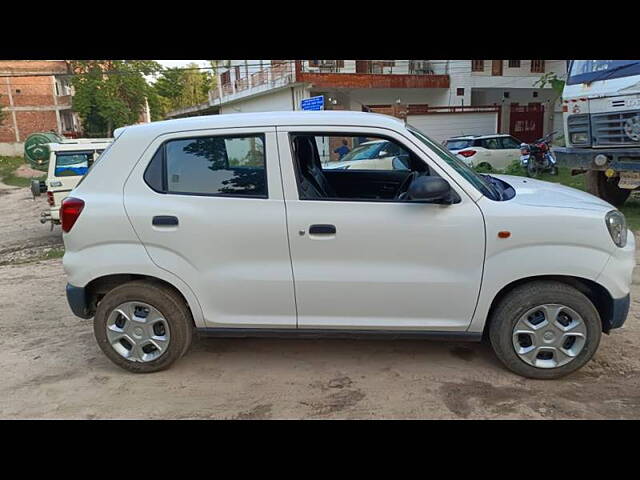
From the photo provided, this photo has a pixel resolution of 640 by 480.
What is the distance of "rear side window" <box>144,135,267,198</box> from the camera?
3.27m

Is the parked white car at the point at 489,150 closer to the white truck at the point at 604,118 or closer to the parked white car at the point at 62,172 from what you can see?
the white truck at the point at 604,118

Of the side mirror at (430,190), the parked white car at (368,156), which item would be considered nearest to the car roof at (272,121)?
the side mirror at (430,190)

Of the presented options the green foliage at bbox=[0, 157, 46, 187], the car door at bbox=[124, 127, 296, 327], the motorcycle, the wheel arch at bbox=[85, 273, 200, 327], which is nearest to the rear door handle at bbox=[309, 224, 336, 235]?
the car door at bbox=[124, 127, 296, 327]

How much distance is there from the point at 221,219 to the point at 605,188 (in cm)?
819

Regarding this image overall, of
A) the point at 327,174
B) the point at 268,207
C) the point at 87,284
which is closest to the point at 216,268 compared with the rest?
the point at 268,207

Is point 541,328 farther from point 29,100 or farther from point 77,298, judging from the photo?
point 29,100

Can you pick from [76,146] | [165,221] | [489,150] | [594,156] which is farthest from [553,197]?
[489,150]

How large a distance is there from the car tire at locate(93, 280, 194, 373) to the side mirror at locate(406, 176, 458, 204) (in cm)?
190

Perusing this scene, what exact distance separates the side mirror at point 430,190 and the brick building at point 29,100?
36.4 m

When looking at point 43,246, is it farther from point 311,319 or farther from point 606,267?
point 606,267

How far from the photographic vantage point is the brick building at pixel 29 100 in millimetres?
33750

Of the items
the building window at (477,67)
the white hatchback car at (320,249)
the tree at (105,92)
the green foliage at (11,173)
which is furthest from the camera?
the tree at (105,92)

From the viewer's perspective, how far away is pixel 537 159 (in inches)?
577

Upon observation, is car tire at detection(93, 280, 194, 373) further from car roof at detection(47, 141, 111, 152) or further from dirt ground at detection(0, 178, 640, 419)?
car roof at detection(47, 141, 111, 152)
